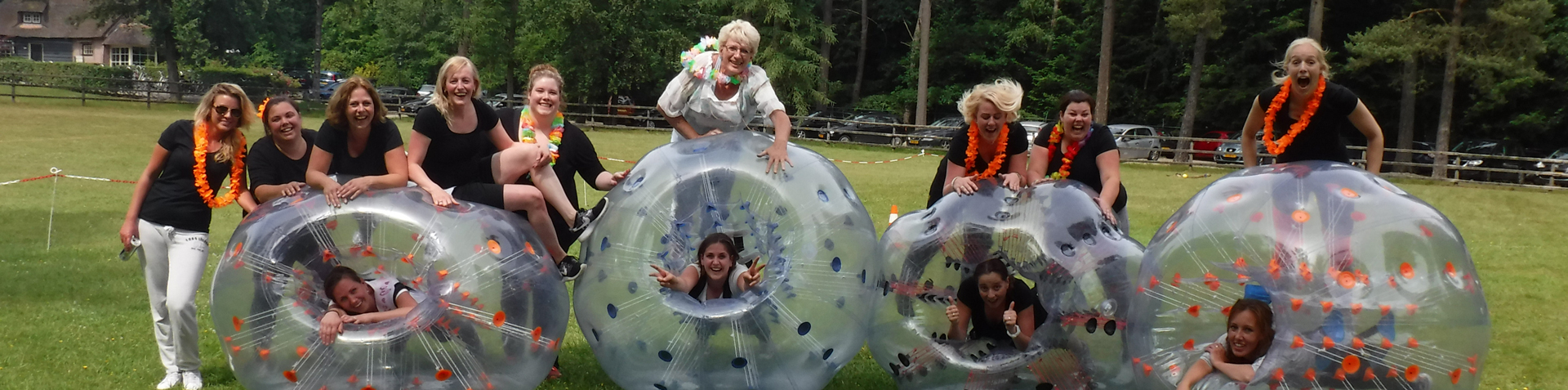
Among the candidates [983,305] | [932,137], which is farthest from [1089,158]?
[932,137]

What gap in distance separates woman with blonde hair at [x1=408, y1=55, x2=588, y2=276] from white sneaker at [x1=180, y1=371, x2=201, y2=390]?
4.85ft

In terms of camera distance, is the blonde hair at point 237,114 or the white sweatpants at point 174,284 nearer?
the white sweatpants at point 174,284

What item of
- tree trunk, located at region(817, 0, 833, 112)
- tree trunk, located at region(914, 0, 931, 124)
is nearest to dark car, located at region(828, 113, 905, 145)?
tree trunk, located at region(914, 0, 931, 124)

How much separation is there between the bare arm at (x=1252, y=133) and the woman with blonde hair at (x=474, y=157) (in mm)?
3153

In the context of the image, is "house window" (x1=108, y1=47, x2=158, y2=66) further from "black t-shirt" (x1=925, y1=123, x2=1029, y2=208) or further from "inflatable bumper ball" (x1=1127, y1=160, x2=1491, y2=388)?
"inflatable bumper ball" (x1=1127, y1=160, x2=1491, y2=388)

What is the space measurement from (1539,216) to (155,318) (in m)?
17.4

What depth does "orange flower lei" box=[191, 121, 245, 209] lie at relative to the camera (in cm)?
542

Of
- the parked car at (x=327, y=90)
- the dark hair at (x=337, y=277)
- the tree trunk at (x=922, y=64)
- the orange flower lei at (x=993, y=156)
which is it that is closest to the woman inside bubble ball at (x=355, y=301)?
the dark hair at (x=337, y=277)

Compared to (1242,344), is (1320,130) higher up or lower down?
higher up

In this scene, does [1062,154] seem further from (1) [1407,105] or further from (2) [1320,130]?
(1) [1407,105]

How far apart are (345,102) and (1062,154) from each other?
3469 mm

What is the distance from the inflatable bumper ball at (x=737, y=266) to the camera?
505 cm

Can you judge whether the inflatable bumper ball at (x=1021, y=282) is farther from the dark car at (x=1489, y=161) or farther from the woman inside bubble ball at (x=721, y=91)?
the dark car at (x=1489, y=161)

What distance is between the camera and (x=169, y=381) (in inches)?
217
